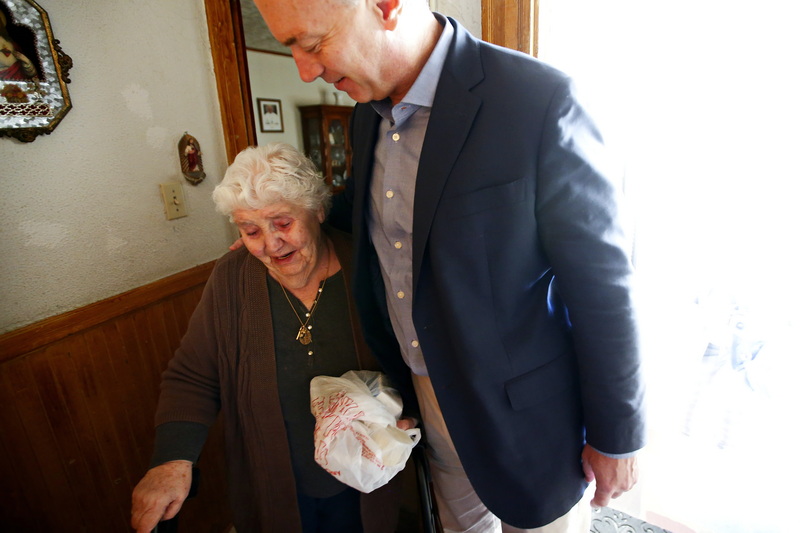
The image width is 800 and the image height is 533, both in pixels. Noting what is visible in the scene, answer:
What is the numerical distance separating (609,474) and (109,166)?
4.99 feet

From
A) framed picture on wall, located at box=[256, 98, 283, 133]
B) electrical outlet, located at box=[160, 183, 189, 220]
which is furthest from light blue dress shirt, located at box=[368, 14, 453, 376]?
framed picture on wall, located at box=[256, 98, 283, 133]

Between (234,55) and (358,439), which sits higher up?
(234,55)

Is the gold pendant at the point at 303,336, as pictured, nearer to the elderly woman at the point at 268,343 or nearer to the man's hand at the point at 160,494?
the elderly woman at the point at 268,343

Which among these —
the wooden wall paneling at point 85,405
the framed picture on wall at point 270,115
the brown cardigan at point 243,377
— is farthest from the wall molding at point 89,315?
the framed picture on wall at point 270,115

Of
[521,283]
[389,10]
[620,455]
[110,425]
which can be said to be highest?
[389,10]

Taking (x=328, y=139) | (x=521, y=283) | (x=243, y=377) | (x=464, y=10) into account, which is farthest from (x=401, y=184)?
(x=328, y=139)

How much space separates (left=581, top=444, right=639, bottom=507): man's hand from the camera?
34.0 inches

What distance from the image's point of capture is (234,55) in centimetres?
157

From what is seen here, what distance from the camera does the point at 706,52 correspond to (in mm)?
1016

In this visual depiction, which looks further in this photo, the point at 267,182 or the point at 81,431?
Result: the point at 81,431

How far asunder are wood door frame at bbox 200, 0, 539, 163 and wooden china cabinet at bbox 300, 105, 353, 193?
2002 millimetres

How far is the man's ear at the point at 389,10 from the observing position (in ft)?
2.36

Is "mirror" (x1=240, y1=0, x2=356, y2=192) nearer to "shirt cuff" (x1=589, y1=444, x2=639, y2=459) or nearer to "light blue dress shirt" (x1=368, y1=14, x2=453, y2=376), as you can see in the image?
"light blue dress shirt" (x1=368, y1=14, x2=453, y2=376)

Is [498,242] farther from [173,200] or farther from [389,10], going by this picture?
[173,200]
